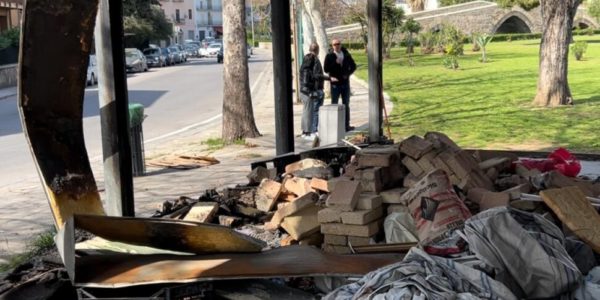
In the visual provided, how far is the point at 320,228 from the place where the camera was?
6055 millimetres

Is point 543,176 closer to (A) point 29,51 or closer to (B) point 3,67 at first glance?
(A) point 29,51

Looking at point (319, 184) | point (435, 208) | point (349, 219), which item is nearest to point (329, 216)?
point (349, 219)

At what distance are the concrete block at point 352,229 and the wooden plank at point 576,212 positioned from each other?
1453 mm

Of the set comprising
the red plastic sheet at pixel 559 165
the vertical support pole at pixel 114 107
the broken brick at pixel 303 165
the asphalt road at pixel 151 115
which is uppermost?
the vertical support pole at pixel 114 107

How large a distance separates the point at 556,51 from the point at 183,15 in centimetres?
10535

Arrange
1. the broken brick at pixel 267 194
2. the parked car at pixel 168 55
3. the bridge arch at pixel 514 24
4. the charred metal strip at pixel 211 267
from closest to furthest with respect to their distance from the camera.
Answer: the charred metal strip at pixel 211 267, the broken brick at pixel 267 194, the parked car at pixel 168 55, the bridge arch at pixel 514 24

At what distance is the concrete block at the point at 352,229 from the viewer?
5.70 m

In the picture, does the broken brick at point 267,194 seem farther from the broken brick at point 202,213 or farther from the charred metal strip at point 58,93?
the charred metal strip at point 58,93

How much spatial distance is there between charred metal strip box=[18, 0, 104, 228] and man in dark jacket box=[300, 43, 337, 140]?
9455mm

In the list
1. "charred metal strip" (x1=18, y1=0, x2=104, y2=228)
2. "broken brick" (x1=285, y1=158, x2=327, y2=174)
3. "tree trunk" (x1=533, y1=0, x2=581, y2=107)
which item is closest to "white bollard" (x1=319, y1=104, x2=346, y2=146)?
"broken brick" (x1=285, y1=158, x2=327, y2=174)

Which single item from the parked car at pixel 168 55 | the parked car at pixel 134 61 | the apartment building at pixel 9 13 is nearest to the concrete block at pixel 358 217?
the parked car at pixel 134 61

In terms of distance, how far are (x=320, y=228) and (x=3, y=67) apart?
30206 millimetres

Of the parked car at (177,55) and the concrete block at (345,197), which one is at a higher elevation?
the parked car at (177,55)

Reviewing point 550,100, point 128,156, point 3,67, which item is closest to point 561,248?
point 128,156
